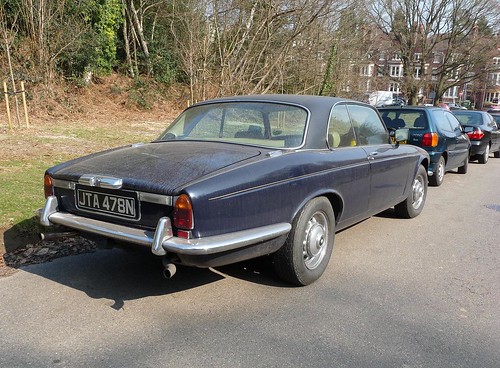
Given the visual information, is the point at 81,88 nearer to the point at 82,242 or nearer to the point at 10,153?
the point at 10,153

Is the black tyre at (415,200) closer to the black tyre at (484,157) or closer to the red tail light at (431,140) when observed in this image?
the red tail light at (431,140)

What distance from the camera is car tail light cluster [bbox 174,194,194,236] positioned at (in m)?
2.96

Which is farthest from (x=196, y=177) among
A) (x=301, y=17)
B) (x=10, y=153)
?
(x=301, y=17)

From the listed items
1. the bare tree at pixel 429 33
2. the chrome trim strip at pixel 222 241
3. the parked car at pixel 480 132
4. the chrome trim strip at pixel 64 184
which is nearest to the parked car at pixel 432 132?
the parked car at pixel 480 132

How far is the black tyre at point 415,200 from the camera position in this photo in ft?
19.9

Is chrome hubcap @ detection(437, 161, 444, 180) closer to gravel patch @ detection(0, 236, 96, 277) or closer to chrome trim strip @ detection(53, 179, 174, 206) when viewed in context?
gravel patch @ detection(0, 236, 96, 277)

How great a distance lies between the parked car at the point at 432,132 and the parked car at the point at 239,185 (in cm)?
396

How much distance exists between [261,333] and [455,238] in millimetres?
3407

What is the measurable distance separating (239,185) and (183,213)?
0.45m

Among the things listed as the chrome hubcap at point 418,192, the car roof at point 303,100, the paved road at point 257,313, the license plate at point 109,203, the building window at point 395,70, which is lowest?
the paved road at point 257,313

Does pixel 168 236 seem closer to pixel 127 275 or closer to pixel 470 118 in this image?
pixel 127 275

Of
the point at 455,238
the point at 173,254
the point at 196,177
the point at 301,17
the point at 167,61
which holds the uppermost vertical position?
the point at 301,17

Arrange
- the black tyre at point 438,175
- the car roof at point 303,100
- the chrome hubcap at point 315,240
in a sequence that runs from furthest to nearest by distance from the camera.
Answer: the black tyre at point 438,175 < the car roof at point 303,100 < the chrome hubcap at point 315,240

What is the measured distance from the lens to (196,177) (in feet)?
10.2
